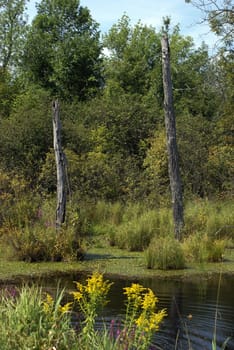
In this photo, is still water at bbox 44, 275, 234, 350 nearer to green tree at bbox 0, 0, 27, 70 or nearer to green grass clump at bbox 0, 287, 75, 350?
green grass clump at bbox 0, 287, 75, 350

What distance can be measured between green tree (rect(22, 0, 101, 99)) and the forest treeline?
6cm

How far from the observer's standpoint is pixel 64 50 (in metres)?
35.2

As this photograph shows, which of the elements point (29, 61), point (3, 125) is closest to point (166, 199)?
point (3, 125)

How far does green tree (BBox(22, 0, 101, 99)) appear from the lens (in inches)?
1378

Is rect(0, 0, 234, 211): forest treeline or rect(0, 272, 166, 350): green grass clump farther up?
rect(0, 0, 234, 211): forest treeline

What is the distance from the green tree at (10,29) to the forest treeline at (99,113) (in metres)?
0.07

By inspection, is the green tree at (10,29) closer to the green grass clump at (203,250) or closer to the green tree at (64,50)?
the green tree at (64,50)

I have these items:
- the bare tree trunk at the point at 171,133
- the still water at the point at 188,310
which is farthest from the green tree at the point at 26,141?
the still water at the point at 188,310

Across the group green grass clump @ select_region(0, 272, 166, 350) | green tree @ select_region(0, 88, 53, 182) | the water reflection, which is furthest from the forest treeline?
green grass clump @ select_region(0, 272, 166, 350)

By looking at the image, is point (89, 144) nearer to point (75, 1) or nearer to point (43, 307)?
point (75, 1)

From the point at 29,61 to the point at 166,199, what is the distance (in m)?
19.2

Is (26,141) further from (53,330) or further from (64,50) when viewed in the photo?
(53,330)

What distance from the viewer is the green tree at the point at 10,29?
1634 inches

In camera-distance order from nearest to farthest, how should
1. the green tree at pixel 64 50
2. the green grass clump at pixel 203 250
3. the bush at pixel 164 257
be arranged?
1. the bush at pixel 164 257
2. the green grass clump at pixel 203 250
3. the green tree at pixel 64 50
